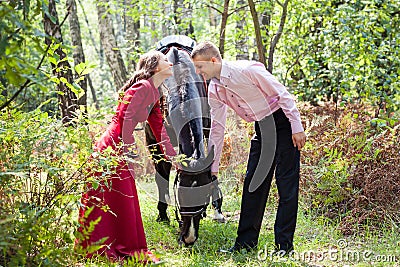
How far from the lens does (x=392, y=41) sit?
25.8ft

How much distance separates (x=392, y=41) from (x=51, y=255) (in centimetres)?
677

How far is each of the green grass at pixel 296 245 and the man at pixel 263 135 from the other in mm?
249

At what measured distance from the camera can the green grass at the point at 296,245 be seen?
4.38m

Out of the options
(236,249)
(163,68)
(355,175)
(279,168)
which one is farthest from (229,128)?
(279,168)

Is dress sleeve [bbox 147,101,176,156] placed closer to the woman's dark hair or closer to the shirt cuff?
the woman's dark hair

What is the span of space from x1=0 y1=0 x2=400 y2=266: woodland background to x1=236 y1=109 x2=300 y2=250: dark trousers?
3.82ft

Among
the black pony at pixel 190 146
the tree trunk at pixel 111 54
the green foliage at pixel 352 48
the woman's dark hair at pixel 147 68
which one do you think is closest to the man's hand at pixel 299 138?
the black pony at pixel 190 146

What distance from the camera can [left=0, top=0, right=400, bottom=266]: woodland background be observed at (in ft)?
9.36

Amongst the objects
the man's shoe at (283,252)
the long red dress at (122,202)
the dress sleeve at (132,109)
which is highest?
the dress sleeve at (132,109)

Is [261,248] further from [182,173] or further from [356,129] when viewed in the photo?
[356,129]

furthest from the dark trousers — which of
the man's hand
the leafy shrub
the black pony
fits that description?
the leafy shrub

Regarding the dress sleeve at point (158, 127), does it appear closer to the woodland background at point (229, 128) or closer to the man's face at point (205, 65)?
the woodland background at point (229, 128)

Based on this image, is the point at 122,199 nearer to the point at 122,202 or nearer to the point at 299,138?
the point at 122,202

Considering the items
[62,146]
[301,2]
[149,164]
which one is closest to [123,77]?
[149,164]
